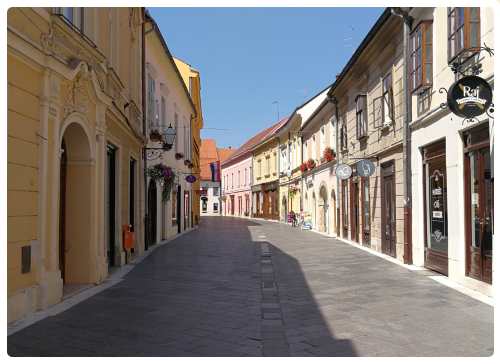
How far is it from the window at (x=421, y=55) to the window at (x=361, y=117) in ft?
17.2

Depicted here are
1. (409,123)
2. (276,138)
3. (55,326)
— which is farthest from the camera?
(276,138)

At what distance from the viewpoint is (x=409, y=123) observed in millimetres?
13023

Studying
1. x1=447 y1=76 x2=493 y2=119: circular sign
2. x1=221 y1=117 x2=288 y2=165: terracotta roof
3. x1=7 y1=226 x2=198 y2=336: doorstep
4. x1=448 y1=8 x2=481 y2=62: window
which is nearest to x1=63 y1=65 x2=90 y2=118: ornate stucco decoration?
x1=7 y1=226 x2=198 y2=336: doorstep

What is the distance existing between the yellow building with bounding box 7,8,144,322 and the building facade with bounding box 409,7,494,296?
245 inches

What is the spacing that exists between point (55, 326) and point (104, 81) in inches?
218

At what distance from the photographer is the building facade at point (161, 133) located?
707 inches

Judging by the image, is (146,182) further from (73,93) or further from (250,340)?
(250,340)

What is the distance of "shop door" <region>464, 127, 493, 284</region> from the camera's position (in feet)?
28.9

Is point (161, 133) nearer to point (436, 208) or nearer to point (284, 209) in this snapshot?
point (436, 208)

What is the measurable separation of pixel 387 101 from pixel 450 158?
5.01m

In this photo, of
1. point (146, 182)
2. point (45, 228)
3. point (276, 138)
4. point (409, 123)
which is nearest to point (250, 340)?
point (45, 228)

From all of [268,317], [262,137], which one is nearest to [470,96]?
[268,317]

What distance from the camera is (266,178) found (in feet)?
159

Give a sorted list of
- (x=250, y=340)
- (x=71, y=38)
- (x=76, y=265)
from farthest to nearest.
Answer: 1. (x=76, y=265)
2. (x=71, y=38)
3. (x=250, y=340)
